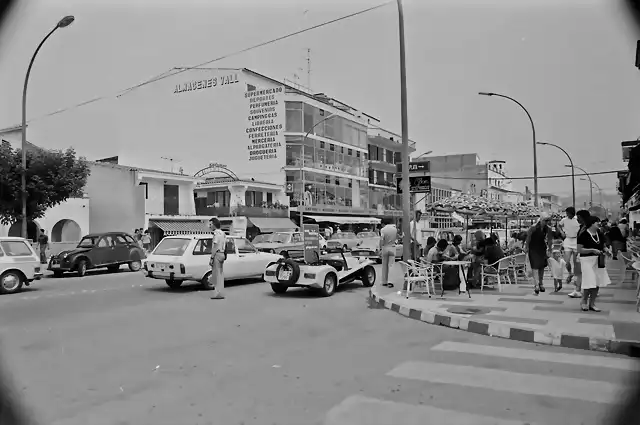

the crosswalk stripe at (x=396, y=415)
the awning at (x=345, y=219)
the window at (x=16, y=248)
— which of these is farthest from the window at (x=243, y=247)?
the awning at (x=345, y=219)

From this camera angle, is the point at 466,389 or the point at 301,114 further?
the point at 301,114

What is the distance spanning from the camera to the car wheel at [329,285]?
12.5 m

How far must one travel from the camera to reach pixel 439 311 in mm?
9305

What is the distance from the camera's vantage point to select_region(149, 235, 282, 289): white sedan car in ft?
44.2

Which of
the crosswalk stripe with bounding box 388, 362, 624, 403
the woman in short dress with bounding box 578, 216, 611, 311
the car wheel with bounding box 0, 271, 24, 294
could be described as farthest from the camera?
the car wheel with bounding box 0, 271, 24, 294

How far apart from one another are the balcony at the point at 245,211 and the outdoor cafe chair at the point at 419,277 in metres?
27.4

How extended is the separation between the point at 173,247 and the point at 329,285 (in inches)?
181

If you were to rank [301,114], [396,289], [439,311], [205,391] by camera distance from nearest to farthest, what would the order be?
[205,391] → [439,311] → [396,289] → [301,114]

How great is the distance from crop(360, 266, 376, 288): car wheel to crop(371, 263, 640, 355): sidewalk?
167 centimetres

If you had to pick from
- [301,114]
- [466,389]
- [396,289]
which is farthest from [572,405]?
[301,114]

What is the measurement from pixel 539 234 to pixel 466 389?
23.2ft

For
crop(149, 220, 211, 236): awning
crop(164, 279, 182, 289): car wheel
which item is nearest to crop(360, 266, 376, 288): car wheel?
crop(164, 279, 182, 289): car wheel

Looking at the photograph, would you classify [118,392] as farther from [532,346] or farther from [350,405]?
[532,346]

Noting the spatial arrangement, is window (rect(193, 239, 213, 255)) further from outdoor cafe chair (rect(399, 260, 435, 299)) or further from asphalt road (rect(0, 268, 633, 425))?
outdoor cafe chair (rect(399, 260, 435, 299))
